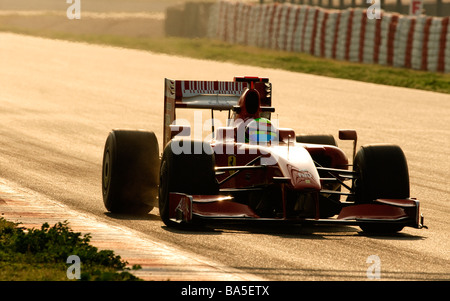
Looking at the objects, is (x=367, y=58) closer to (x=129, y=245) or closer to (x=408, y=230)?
(x=408, y=230)

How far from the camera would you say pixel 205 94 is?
11109 millimetres

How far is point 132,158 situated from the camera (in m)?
9.68

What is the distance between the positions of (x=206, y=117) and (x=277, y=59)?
37.3ft

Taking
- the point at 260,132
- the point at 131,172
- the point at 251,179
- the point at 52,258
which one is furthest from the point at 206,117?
the point at 52,258

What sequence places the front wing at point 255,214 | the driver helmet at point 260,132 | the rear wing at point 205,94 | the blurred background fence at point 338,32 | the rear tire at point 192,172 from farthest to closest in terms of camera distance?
the blurred background fence at point 338,32, the rear wing at point 205,94, the driver helmet at point 260,132, the rear tire at point 192,172, the front wing at point 255,214

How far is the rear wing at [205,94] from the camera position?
35.9 feet

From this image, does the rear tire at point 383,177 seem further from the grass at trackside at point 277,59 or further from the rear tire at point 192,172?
the grass at trackside at point 277,59

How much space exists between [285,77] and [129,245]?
61.9 feet

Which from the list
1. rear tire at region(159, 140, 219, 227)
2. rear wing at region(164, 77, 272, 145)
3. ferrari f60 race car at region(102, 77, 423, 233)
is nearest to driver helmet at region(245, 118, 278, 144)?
ferrari f60 race car at region(102, 77, 423, 233)

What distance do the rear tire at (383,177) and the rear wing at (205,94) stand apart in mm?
2172

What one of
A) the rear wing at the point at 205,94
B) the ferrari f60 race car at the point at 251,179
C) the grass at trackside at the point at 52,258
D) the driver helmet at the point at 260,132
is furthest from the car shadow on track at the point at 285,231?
the rear wing at the point at 205,94

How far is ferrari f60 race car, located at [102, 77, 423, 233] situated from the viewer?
8.61m

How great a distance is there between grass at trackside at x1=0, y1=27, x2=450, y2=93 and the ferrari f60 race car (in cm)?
1420
